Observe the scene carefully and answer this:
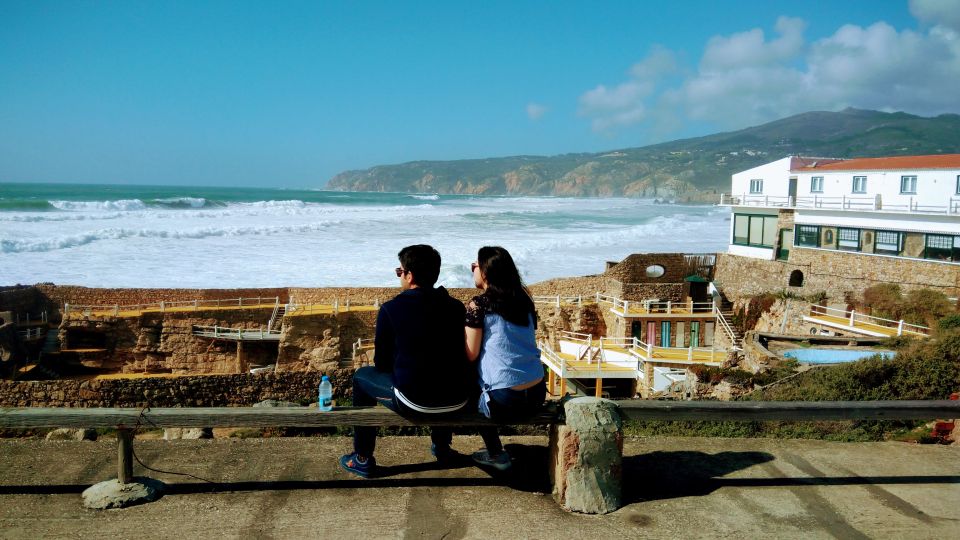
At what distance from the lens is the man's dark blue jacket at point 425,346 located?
12.0 ft

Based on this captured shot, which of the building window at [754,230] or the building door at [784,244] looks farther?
the building window at [754,230]

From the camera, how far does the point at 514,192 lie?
631ft

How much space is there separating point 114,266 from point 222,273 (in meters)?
5.02

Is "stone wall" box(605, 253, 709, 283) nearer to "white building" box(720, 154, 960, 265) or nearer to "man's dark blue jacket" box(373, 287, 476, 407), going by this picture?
"white building" box(720, 154, 960, 265)

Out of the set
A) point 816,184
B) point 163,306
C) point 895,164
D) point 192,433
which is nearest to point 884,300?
point 895,164

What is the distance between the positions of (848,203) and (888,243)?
194 cm

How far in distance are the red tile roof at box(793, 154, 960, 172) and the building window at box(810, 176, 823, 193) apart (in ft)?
1.07

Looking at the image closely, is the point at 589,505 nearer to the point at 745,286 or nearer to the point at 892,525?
the point at 892,525

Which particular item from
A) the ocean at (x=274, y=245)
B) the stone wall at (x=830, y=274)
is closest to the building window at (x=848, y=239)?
the stone wall at (x=830, y=274)

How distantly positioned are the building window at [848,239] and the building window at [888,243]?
632 millimetres

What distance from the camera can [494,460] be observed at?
403 centimetres

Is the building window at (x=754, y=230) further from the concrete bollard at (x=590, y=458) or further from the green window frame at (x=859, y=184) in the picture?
the concrete bollard at (x=590, y=458)

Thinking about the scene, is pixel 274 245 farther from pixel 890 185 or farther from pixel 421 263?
pixel 421 263

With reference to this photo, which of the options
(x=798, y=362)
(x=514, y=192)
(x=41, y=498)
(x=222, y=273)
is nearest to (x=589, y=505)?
(x=41, y=498)
